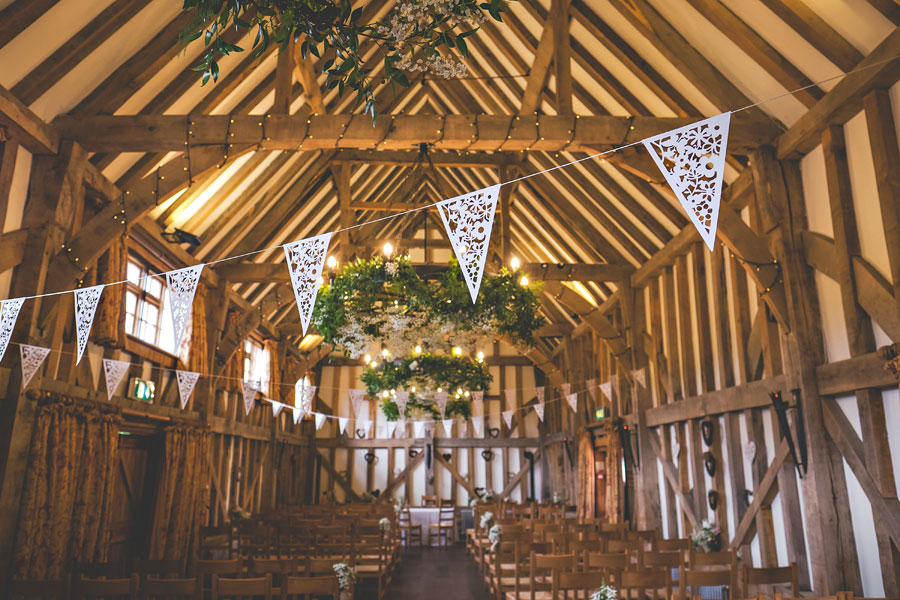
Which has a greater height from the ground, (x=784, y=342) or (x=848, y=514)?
(x=784, y=342)

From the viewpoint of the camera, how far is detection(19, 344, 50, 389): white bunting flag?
5598 millimetres

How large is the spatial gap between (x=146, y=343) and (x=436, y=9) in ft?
26.0

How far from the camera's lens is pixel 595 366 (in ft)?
46.0

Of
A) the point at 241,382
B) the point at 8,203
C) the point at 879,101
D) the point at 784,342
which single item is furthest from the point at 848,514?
the point at 241,382

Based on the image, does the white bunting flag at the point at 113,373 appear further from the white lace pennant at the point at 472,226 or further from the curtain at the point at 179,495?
the white lace pennant at the point at 472,226

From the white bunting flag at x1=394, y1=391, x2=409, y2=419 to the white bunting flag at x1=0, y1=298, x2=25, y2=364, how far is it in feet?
21.7

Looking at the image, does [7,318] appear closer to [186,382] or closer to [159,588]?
[159,588]

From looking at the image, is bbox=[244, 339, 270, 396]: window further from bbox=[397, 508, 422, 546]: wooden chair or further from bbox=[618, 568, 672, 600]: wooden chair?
bbox=[618, 568, 672, 600]: wooden chair

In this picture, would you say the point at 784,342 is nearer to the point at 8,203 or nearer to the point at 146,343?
the point at 8,203

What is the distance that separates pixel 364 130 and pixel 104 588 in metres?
4.48

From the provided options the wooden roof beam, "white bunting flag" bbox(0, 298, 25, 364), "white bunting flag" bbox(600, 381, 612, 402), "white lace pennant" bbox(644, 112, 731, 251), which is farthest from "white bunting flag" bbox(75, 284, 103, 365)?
"white bunting flag" bbox(600, 381, 612, 402)

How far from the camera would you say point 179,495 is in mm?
9383

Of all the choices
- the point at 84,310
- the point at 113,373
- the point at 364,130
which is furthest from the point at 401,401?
the point at 84,310

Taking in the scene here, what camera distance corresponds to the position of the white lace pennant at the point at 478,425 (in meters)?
18.0
